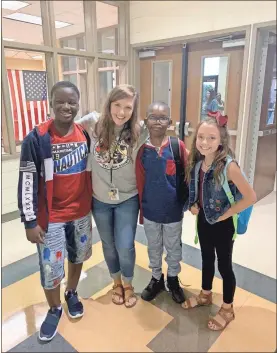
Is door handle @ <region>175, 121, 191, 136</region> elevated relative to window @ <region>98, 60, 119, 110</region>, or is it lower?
lower

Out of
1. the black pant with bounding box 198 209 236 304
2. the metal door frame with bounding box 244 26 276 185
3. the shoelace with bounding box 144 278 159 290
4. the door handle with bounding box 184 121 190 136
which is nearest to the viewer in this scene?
the black pant with bounding box 198 209 236 304

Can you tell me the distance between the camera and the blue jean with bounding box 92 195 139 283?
3.54ft

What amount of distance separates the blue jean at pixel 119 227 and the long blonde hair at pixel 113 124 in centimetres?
23

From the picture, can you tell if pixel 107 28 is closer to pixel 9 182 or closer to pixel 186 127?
pixel 186 127

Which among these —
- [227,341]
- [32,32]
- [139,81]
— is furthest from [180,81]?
[227,341]

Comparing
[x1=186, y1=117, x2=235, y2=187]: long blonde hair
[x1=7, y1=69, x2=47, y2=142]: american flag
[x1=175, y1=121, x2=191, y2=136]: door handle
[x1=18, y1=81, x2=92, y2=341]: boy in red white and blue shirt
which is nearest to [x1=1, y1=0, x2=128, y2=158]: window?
[x1=7, y1=69, x2=47, y2=142]: american flag

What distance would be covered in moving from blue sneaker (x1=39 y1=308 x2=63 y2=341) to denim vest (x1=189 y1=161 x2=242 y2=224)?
0.75 metres

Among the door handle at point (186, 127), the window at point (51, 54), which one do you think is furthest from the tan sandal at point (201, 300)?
the door handle at point (186, 127)

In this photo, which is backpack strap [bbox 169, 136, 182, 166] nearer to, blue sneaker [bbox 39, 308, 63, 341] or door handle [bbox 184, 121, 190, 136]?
blue sneaker [bbox 39, 308, 63, 341]

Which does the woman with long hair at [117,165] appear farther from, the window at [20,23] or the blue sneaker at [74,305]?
the window at [20,23]

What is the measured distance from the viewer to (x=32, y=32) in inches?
64.0

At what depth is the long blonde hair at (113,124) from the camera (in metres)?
0.95

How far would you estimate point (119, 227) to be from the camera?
3.61 ft

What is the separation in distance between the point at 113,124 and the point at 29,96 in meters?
0.61
